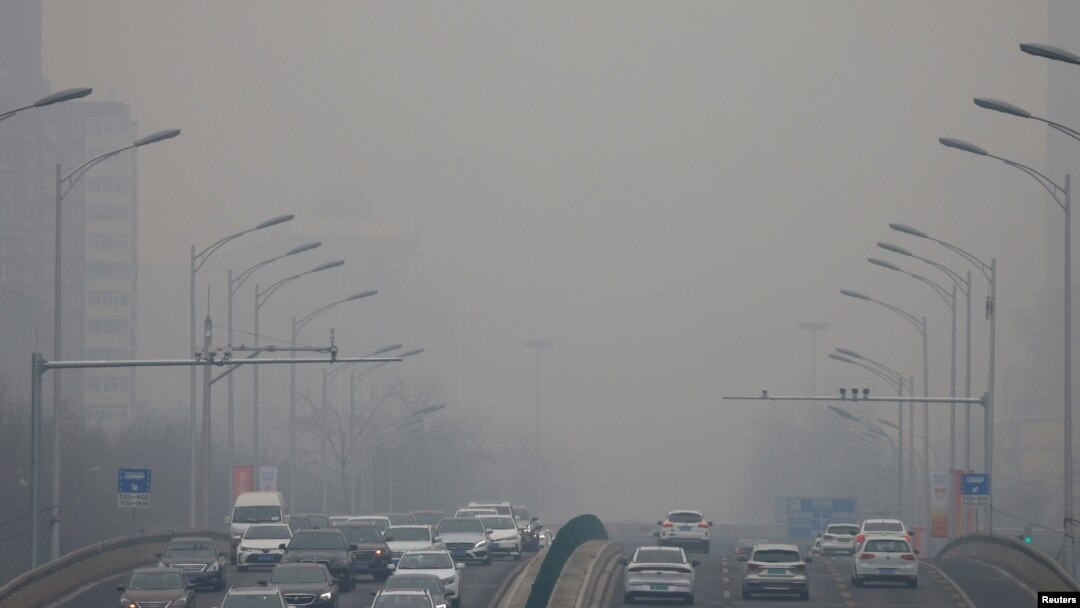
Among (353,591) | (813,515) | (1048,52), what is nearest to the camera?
(1048,52)

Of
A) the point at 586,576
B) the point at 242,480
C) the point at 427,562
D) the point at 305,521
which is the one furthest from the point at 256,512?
the point at 427,562

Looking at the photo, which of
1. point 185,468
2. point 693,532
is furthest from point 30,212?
point 693,532

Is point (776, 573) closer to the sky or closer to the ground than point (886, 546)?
closer to the ground

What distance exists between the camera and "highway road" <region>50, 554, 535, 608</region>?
38.9 metres

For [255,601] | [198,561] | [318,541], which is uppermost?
[255,601]

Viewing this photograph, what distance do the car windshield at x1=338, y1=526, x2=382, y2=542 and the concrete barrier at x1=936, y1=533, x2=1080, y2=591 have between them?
1745 centimetres

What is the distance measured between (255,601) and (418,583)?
13.6ft

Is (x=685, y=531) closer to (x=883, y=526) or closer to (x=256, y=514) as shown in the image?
(x=883, y=526)

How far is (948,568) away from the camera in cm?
5144

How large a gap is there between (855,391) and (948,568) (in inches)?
416

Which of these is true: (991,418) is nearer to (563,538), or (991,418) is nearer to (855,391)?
(855,391)

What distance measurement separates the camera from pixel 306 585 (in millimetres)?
35594

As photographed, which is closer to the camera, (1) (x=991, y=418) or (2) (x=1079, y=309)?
(1) (x=991, y=418)

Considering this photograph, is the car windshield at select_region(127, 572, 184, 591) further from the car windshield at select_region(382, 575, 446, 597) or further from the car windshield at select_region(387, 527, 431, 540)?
the car windshield at select_region(387, 527, 431, 540)
